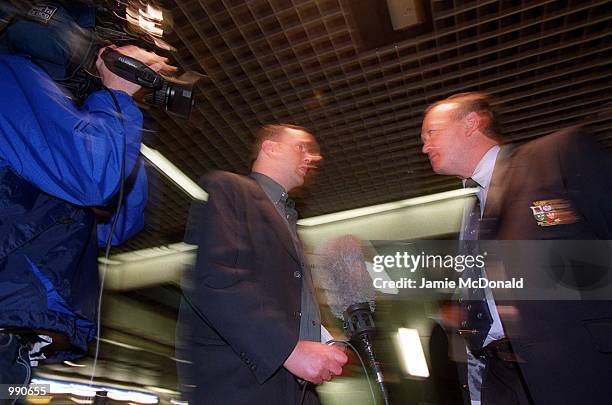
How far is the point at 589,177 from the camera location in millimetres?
1218

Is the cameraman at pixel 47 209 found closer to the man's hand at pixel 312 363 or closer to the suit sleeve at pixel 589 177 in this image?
the man's hand at pixel 312 363

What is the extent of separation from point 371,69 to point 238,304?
1849mm

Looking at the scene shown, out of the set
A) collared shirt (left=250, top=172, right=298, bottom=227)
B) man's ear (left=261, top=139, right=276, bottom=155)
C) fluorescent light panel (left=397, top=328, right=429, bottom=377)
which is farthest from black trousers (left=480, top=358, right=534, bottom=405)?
man's ear (left=261, top=139, right=276, bottom=155)

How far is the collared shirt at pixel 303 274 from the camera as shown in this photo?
1303 mm

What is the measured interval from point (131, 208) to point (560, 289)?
3.85ft

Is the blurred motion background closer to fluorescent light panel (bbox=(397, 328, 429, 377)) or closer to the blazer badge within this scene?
fluorescent light panel (bbox=(397, 328, 429, 377))

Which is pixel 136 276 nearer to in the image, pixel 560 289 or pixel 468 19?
pixel 468 19

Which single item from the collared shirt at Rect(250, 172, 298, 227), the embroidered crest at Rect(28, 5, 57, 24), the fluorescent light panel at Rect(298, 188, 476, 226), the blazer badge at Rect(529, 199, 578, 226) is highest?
the fluorescent light panel at Rect(298, 188, 476, 226)

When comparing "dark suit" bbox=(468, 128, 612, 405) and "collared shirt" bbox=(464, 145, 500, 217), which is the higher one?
"collared shirt" bbox=(464, 145, 500, 217)

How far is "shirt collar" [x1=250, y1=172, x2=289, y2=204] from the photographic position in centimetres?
160

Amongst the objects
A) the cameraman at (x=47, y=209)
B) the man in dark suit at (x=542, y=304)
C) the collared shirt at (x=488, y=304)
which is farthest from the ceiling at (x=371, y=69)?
the cameraman at (x=47, y=209)

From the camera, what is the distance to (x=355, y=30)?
2281 mm

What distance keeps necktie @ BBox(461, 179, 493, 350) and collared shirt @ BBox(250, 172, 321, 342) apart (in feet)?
1.77

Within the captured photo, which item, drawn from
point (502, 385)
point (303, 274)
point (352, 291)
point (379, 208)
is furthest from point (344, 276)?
point (379, 208)
